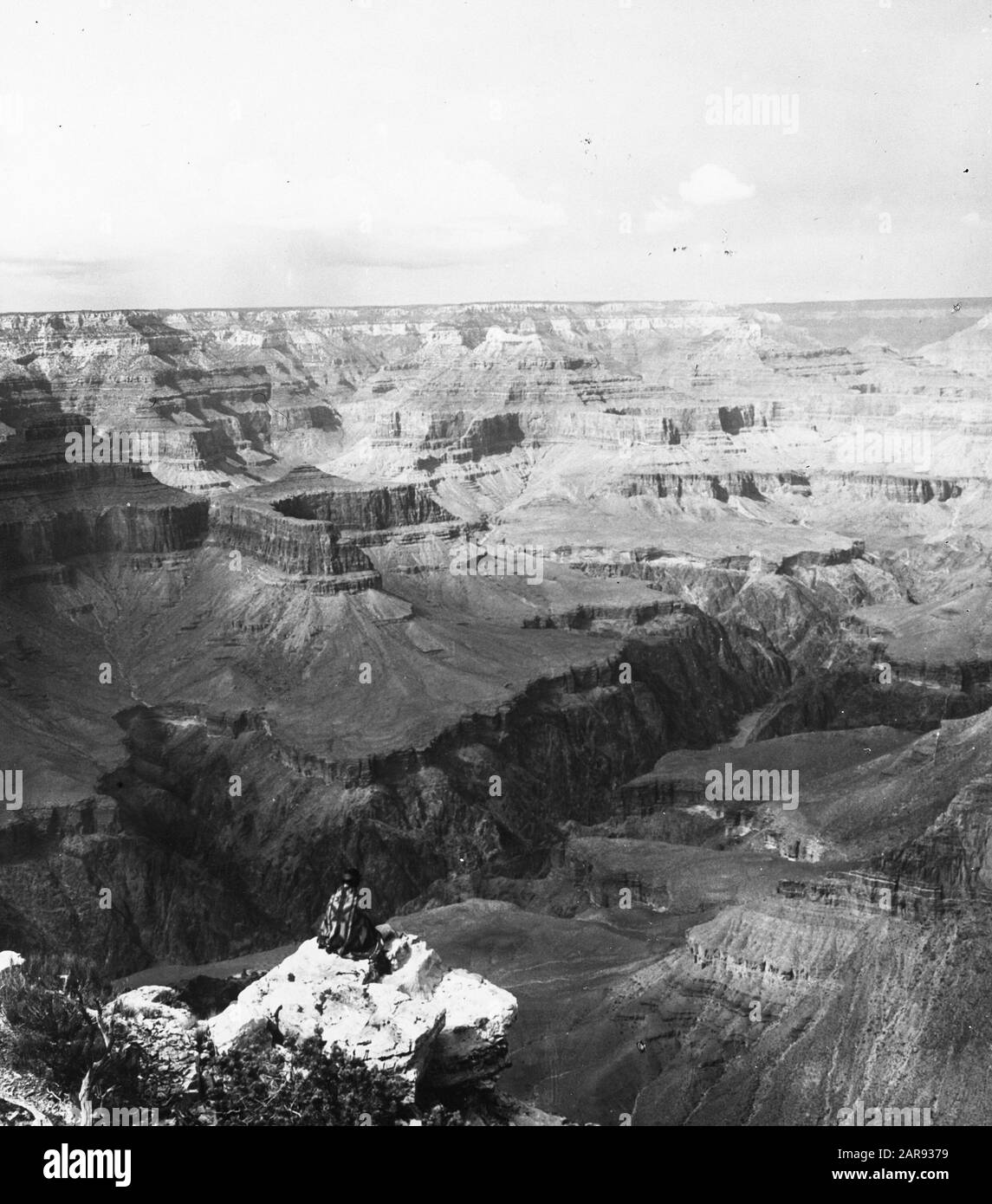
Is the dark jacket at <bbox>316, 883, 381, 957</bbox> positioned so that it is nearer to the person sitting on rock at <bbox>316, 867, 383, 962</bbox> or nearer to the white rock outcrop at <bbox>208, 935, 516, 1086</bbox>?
the person sitting on rock at <bbox>316, 867, 383, 962</bbox>

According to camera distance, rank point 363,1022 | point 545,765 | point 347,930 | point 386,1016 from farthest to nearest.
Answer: point 545,765, point 347,930, point 386,1016, point 363,1022

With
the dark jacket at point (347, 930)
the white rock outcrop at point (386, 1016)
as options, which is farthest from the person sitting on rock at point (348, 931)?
the white rock outcrop at point (386, 1016)

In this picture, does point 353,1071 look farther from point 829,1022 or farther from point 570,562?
point 570,562

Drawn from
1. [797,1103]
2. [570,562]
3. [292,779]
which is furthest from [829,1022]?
[570,562]

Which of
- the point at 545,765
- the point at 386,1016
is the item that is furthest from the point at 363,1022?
the point at 545,765

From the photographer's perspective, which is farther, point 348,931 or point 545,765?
point 545,765

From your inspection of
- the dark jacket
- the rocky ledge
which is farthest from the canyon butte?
the dark jacket

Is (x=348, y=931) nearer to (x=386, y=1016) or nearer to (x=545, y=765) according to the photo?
(x=386, y=1016)

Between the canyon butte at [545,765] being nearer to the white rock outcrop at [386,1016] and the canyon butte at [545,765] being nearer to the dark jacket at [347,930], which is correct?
the white rock outcrop at [386,1016]
